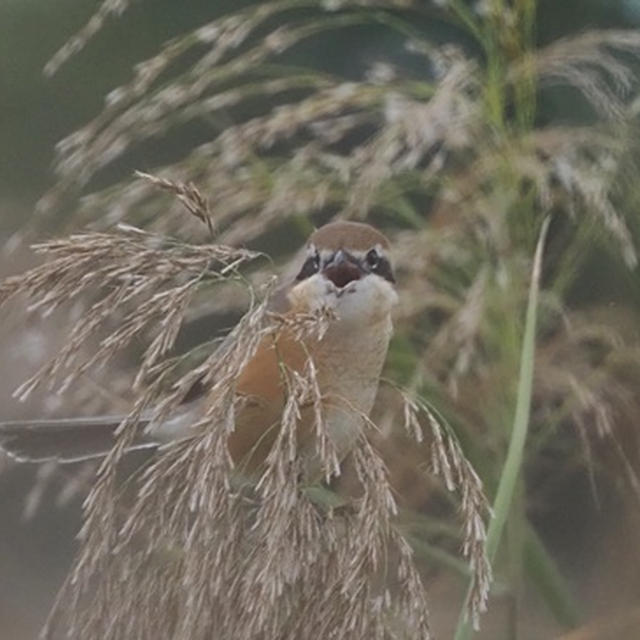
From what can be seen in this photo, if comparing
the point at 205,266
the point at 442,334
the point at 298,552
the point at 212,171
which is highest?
the point at 212,171

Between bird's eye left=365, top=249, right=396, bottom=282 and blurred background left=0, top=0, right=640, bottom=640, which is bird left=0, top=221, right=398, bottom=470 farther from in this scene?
blurred background left=0, top=0, right=640, bottom=640

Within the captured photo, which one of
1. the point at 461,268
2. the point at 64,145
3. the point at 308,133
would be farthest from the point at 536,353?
the point at 64,145

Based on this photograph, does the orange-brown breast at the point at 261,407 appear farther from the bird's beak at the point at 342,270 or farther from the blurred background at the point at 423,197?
the blurred background at the point at 423,197

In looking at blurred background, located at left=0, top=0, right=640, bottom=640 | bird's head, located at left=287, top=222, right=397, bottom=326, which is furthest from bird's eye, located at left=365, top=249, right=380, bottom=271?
blurred background, located at left=0, top=0, right=640, bottom=640

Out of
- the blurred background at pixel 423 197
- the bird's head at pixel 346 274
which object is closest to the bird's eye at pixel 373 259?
the bird's head at pixel 346 274

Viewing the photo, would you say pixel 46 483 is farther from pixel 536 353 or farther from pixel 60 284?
pixel 60 284

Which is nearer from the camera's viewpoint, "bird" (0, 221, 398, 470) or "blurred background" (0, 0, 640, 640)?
"bird" (0, 221, 398, 470)

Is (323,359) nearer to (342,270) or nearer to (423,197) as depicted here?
(342,270)
